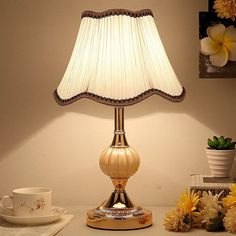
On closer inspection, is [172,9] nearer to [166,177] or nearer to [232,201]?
[166,177]

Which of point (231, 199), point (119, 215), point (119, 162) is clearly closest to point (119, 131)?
point (119, 162)

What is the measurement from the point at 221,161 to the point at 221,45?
0.29 meters

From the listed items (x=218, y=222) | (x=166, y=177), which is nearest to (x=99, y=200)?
(x=166, y=177)

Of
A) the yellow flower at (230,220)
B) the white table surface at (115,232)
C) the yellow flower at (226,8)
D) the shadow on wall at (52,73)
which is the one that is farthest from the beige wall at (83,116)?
the yellow flower at (230,220)

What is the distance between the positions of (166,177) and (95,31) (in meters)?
0.47

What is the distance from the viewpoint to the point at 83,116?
1541 millimetres

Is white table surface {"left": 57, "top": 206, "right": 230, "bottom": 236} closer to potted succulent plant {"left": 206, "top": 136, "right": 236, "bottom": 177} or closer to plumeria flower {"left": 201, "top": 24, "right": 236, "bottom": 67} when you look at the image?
potted succulent plant {"left": 206, "top": 136, "right": 236, "bottom": 177}

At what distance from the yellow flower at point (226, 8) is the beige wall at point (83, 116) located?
111mm

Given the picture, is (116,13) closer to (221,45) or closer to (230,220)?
(221,45)

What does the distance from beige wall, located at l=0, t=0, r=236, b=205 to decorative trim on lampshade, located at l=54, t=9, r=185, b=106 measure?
235 mm

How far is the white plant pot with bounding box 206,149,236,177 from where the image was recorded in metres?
1.36

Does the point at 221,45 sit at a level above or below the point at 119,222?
above

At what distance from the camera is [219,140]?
1.37m

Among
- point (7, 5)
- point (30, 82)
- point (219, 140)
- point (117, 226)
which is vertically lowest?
point (117, 226)
